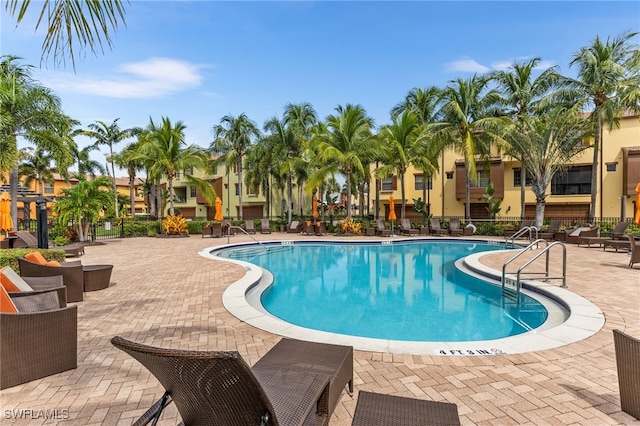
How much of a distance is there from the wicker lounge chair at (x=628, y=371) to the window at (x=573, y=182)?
89.6ft

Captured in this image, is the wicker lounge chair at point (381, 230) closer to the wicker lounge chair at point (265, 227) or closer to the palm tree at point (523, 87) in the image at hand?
the wicker lounge chair at point (265, 227)

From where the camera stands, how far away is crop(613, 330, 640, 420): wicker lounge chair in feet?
8.53

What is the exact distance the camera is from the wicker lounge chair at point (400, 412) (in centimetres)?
207

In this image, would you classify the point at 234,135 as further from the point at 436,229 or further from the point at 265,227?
the point at 436,229

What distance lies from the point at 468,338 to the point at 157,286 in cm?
628

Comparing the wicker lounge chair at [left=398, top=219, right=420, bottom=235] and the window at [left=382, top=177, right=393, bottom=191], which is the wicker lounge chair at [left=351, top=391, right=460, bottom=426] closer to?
the wicker lounge chair at [left=398, top=219, right=420, bottom=235]

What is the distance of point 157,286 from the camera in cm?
767

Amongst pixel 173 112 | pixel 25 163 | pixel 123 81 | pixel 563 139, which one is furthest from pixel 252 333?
pixel 25 163

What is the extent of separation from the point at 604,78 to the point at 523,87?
4553mm

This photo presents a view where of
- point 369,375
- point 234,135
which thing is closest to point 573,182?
point 234,135

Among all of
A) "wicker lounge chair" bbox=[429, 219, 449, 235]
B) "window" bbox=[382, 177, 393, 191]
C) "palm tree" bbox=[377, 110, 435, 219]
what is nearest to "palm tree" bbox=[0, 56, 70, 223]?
"palm tree" bbox=[377, 110, 435, 219]

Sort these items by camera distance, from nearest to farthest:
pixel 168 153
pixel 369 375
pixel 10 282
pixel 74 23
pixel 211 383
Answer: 1. pixel 211 383
2. pixel 74 23
3. pixel 369 375
4. pixel 10 282
5. pixel 168 153

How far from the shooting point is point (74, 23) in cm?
240

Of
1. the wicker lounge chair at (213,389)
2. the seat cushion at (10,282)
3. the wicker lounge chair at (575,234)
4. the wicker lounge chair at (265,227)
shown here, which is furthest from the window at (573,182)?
the seat cushion at (10,282)
